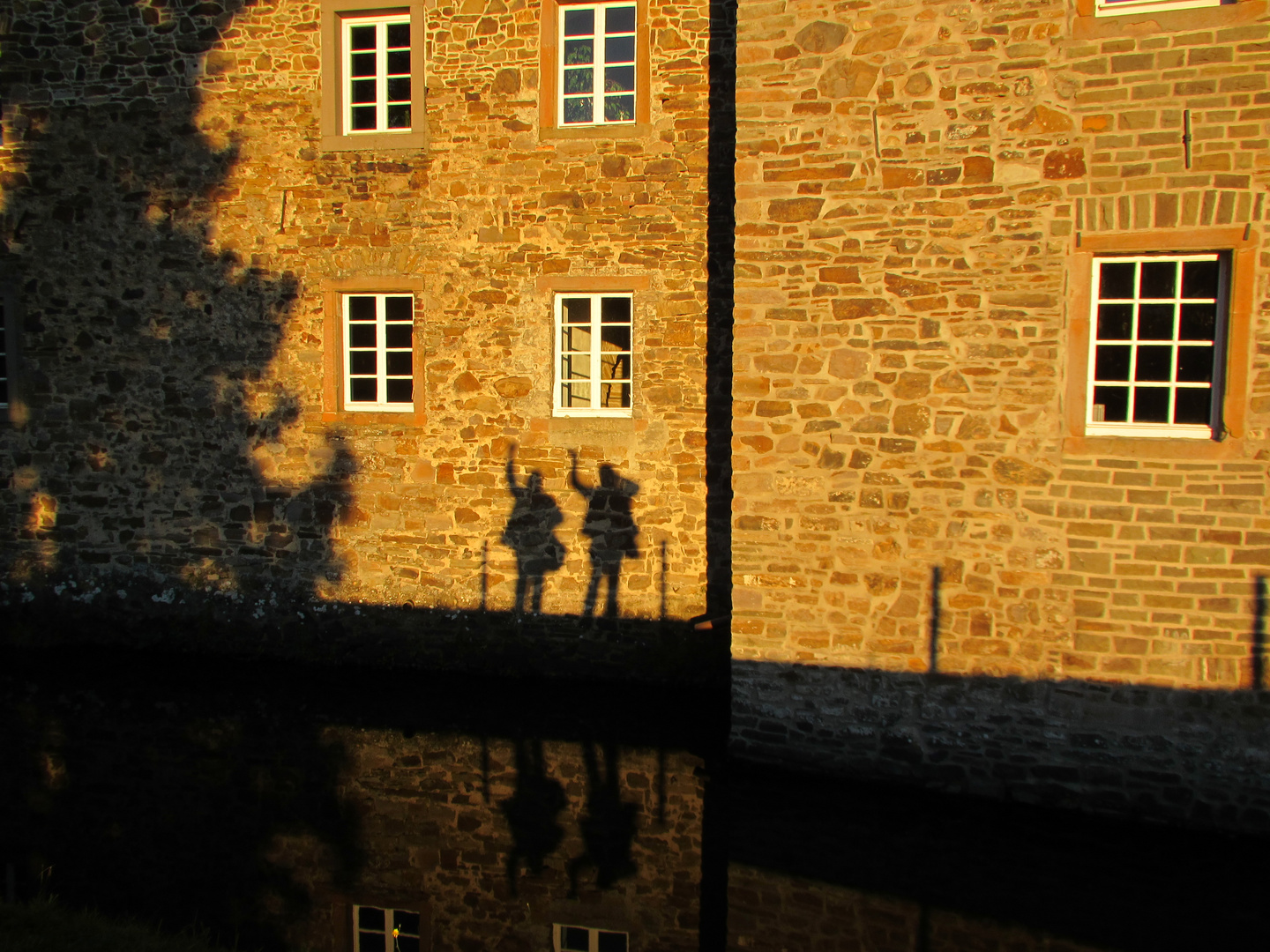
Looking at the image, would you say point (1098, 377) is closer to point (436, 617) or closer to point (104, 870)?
point (436, 617)

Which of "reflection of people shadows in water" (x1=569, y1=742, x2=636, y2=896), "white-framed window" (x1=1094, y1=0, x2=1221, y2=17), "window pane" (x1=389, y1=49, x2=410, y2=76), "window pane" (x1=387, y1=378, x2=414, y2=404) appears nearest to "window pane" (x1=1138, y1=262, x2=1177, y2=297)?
"white-framed window" (x1=1094, y1=0, x2=1221, y2=17)

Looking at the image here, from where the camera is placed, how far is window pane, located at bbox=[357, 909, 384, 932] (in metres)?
4.28

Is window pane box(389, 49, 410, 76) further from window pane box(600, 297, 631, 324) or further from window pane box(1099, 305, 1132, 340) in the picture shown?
window pane box(1099, 305, 1132, 340)

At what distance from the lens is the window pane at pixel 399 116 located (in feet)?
26.8

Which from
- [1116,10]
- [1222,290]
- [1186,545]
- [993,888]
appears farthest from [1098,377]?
[993,888]

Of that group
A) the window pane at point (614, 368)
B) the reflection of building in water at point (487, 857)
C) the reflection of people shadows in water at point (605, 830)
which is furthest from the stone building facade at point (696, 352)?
the reflection of building in water at point (487, 857)

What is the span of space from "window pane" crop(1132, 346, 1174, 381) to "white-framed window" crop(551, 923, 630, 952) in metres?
4.57

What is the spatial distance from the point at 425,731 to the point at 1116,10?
6.96 m

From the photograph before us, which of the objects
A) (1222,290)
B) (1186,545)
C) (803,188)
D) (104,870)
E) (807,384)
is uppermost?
(803,188)

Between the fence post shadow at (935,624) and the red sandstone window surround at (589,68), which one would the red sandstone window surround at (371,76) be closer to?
the red sandstone window surround at (589,68)

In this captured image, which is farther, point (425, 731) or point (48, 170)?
point (48, 170)

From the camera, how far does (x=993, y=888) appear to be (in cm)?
Result: 456

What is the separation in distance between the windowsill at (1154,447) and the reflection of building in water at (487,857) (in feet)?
11.1

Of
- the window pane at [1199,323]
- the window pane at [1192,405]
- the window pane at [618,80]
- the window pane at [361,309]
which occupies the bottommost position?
the window pane at [1192,405]
